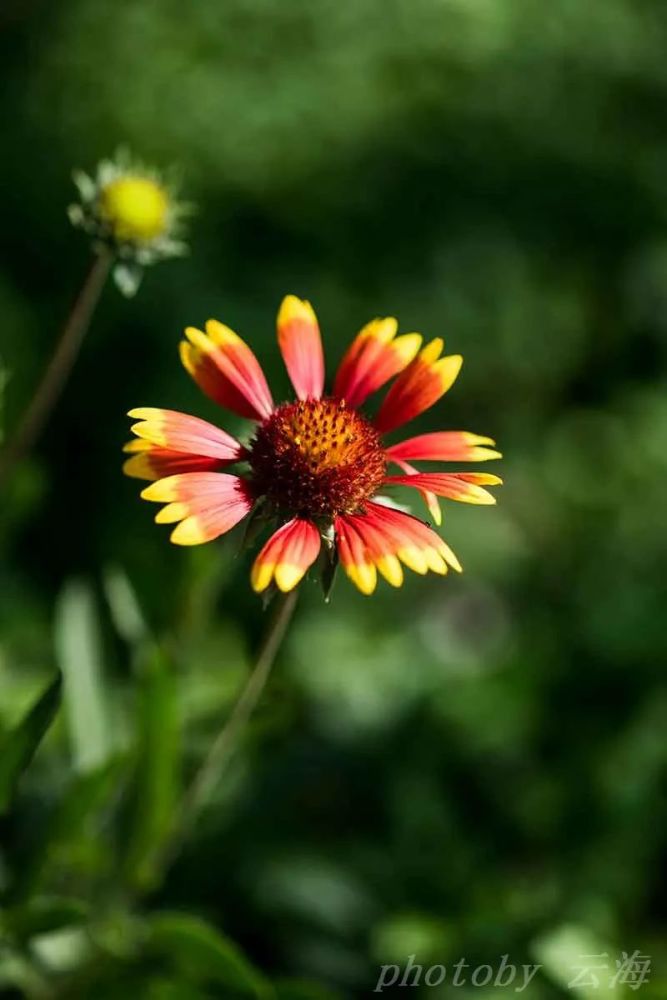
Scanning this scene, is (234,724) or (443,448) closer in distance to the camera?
(443,448)

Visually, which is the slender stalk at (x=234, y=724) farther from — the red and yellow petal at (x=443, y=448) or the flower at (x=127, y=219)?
the flower at (x=127, y=219)

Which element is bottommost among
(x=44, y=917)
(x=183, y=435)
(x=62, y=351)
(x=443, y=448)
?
(x=44, y=917)

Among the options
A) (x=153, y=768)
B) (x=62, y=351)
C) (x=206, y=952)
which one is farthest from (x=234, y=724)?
(x=62, y=351)

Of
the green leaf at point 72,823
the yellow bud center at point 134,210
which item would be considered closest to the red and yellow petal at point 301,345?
the yellow bud center at point 134,210

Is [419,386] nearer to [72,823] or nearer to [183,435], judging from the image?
[183,435]

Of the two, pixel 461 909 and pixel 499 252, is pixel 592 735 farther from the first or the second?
pixel 499 252

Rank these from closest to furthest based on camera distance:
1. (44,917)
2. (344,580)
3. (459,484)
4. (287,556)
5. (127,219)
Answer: (287,556) < (459,484) < (44,917) < (127,219) < (344,580)

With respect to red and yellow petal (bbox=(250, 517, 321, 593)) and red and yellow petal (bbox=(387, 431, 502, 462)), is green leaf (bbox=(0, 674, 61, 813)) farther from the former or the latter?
red and yellow petal (bbox=(387, 431, 502, 462))

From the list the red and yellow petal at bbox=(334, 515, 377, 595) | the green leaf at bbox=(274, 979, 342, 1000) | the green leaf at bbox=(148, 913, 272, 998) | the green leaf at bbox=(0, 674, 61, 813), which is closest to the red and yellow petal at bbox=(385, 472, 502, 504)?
the red and yellow petal at bbox=(334, 515, 377, 595)
